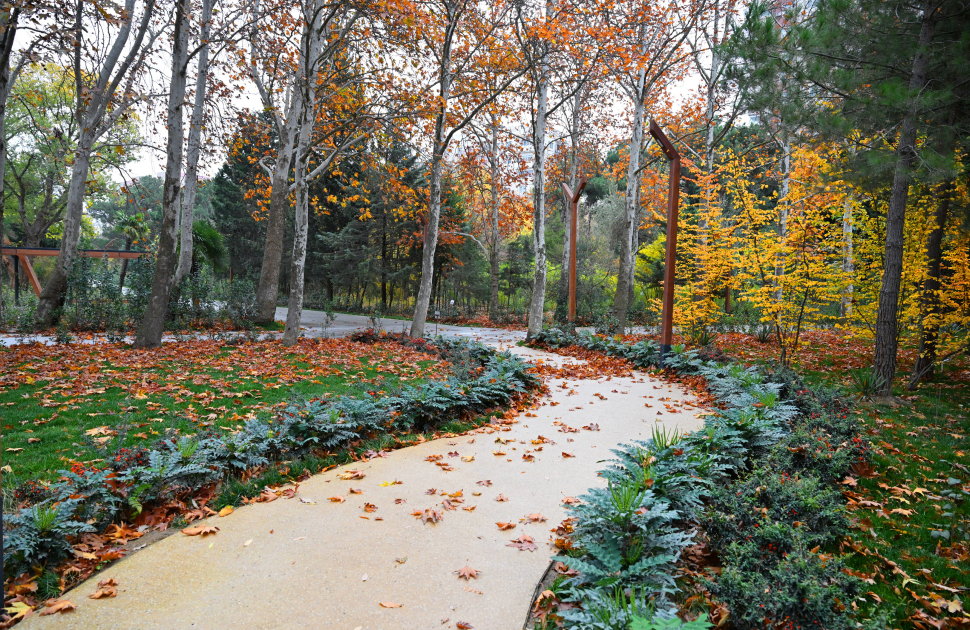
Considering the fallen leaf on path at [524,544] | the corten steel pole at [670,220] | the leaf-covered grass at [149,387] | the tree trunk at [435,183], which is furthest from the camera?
the tree trunk at [435,183]

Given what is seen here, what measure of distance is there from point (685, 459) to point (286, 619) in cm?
289

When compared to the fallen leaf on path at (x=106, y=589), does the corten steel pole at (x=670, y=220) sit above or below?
above

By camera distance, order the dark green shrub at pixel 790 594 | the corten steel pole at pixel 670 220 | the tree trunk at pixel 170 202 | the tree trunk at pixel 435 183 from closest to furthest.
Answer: the dark green shrub at pixel 790 594 → the corten steel pole at pixel 670 220 → the tree trunk at pixel 170 202 → the tree trunk at pixel 435 183

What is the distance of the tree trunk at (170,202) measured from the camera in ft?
28.3

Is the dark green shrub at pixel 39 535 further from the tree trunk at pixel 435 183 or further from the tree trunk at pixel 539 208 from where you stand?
the tree trunk at pixel 539 208

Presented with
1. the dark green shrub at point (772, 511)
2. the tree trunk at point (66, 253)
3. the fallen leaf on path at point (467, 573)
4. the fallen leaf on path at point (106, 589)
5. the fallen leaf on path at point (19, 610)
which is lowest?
the fallen leaf on path at point (19, 610)

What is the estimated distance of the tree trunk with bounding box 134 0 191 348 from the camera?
8.64 metres

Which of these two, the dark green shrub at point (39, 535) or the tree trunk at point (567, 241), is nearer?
the dark green shrub at point (39, 535)

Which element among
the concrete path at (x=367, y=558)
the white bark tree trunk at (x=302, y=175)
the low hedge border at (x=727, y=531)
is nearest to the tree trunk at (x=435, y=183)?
the white bark tree trunk at (x=302, y=175)

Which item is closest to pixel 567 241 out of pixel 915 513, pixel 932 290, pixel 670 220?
pixel 670 220

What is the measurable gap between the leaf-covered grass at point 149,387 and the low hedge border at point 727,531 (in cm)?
344

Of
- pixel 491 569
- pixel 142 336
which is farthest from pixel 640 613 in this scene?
pixel 142 336

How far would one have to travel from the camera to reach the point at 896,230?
675 centimetres

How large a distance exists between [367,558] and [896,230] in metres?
8.11
